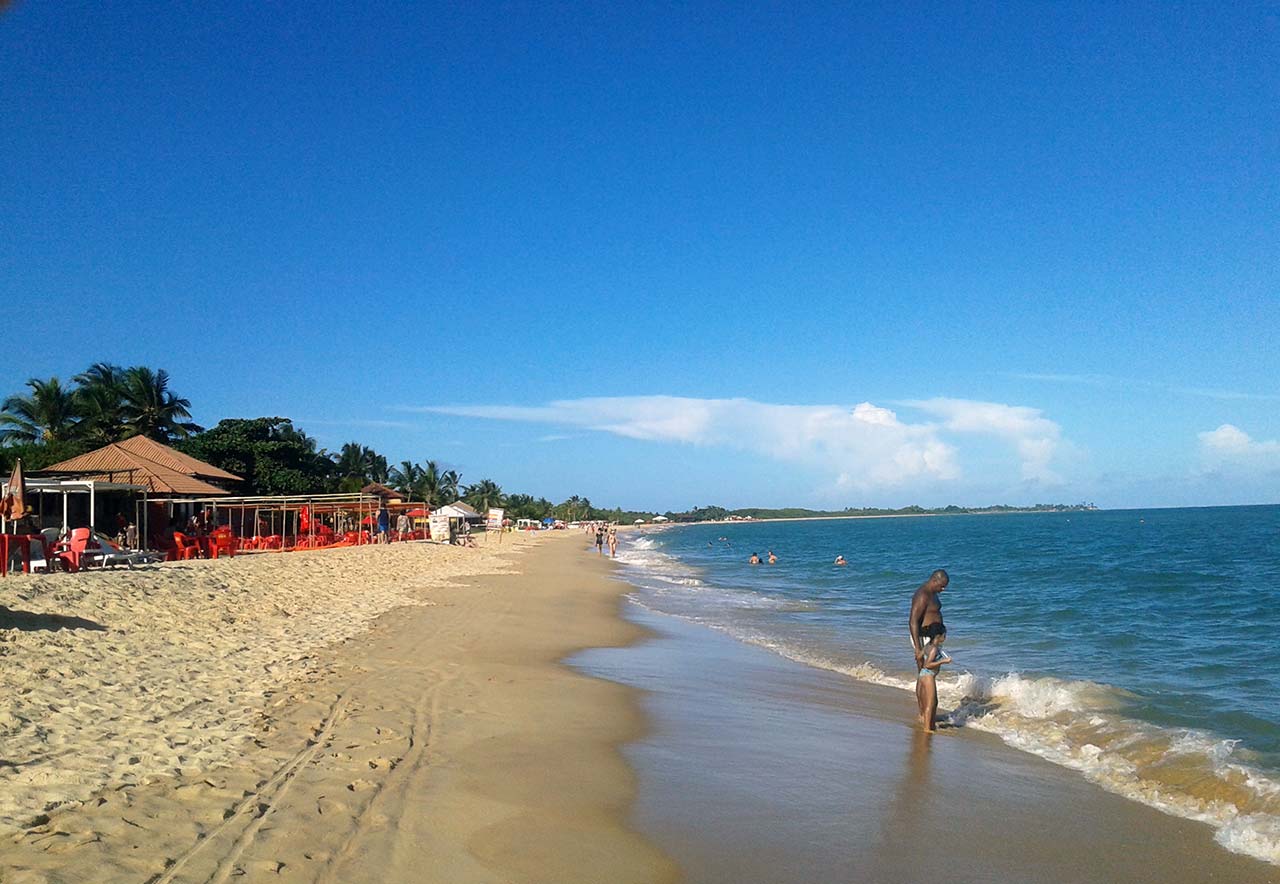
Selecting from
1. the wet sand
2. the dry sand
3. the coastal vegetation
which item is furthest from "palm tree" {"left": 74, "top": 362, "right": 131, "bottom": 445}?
the wet sand

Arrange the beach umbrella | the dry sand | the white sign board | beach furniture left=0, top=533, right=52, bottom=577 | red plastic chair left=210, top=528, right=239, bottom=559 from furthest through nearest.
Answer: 1. the white sign board
2. red plastic chair left=210, top=528, right=239, bottom=559
3. the beach umbrella
4. beach furniture left=0, top=533, right=52, bottom=577
5. the dry sand

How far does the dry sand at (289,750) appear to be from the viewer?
13.4 feet

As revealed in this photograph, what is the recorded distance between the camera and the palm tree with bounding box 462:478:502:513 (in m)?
105

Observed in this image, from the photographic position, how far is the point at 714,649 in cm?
1305

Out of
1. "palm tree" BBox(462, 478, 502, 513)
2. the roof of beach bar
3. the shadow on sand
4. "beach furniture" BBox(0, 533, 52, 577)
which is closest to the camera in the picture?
the shadow on sand

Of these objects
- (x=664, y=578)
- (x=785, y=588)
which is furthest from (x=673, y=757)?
(x=664, y=578)

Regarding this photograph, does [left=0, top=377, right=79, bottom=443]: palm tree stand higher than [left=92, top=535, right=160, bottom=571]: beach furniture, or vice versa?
[left=0, top=377, right=79, bottom=443]: palm tree

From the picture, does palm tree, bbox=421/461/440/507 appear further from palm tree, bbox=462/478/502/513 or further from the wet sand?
the wet sand

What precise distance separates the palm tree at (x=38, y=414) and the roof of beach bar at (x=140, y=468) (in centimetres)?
1457

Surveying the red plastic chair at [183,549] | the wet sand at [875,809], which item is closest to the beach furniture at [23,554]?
the red plastic chair at [183,549]

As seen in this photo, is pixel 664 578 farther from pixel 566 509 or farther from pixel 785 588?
pixel 566 509

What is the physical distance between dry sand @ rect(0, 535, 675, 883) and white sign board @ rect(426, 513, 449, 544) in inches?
1241

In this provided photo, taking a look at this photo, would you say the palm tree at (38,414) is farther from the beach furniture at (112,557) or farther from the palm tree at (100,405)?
the beach furniture at (112,557)

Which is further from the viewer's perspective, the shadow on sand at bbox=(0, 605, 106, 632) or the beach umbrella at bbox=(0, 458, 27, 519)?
the beach umbrella at bbox=(0, 458, 27, 519)
